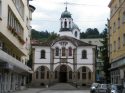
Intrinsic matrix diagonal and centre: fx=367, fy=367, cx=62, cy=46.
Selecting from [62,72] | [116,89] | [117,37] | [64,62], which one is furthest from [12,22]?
[62,72]

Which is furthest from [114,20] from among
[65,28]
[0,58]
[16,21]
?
[65,28]

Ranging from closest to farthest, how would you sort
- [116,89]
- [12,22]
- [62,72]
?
[116,89], [12,22], [62,72]

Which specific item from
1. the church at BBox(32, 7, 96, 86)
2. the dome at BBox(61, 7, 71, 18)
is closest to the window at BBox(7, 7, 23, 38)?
the church at BBox(32, 7, 96, 86)

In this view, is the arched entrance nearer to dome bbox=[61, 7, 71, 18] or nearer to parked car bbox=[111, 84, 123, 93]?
dome bbox=[61, 7, 71, 18]

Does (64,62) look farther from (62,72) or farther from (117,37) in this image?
(117,37)

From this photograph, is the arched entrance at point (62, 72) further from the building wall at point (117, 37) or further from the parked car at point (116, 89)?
the parked car at point (116, 89)

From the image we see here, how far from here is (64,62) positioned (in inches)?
3625

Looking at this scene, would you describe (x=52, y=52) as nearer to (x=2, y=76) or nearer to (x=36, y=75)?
(x=36, y=75)

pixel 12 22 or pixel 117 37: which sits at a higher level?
pixel 12 22

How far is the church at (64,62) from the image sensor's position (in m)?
89.8

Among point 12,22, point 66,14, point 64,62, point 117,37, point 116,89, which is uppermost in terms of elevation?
point 66,14

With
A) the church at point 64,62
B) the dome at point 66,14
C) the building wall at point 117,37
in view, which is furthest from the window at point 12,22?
the dome at point 66,14

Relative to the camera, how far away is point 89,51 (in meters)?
91.6

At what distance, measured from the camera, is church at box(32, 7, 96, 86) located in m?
89.8
